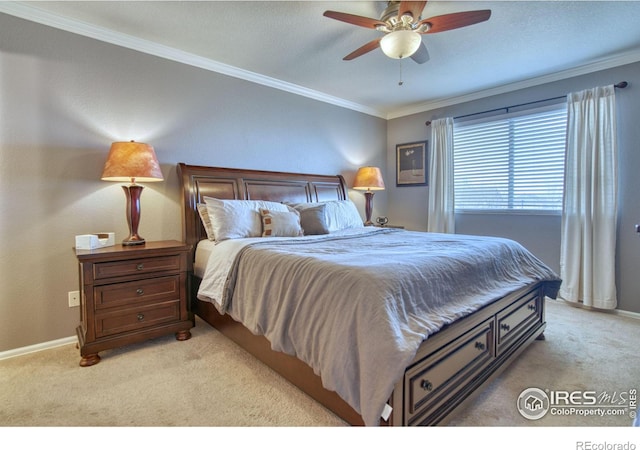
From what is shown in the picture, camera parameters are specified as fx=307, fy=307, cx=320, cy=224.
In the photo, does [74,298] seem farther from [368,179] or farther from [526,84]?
[526,84]

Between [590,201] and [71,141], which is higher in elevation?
[71,141]

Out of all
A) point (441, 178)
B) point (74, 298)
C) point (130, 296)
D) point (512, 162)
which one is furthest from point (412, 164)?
point (74, 298)

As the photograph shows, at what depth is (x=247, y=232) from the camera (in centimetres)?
271

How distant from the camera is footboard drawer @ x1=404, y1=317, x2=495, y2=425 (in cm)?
136

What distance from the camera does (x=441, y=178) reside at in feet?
14.1

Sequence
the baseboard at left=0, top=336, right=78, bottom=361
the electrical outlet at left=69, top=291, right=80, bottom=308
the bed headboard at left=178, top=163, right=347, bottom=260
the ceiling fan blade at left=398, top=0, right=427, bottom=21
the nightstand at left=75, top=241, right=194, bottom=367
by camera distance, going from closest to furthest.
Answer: the ceiling fan blade at left=398, top=0, right=427, bottom=21 → the nightstand at left=75, top=241, right=194, bottom=367 → the baseboard at left=0, top=336, right=78, bottom=361 → the electrical outlet at left=69, top=291, right=80, bottom=308 → the bed headboard at left=178, top=163, right=347, bottom=260

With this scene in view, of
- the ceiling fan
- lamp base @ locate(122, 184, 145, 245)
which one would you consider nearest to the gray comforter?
lamp base @ locate(122, 184, 145, 245)

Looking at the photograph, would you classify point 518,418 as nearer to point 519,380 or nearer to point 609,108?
point 519,380

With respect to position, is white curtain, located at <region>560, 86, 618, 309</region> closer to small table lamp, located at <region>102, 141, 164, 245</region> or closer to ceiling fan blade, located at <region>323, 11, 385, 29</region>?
ceiling fan blade, located at <region>323, 11, 385, 29</region>

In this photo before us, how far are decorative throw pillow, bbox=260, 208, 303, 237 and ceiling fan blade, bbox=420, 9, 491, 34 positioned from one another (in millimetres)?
1789

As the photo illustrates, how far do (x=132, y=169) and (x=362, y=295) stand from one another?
205 cm

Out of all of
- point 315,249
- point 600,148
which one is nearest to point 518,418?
point 315,249

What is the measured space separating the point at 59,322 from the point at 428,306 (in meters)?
2.78

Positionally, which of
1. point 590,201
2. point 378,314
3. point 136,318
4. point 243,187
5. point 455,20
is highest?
point 455,20
